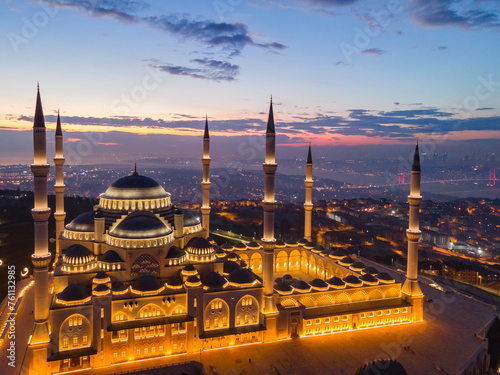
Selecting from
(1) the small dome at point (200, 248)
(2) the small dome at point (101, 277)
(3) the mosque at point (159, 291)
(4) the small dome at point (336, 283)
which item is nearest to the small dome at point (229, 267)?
(3) the mosque at point (159, 291)

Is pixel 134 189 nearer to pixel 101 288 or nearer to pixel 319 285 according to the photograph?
pixel 101 288

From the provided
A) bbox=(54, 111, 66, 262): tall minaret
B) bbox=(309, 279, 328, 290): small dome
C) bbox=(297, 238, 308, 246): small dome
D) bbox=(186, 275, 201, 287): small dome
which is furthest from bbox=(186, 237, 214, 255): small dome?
bbox=(297, 238, 308, 246): small dome

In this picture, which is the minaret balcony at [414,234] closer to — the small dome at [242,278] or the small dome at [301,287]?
the small dome at [301,287]

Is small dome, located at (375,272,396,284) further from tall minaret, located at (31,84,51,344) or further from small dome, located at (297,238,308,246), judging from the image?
tall minaret, located at (31,84,51,344)

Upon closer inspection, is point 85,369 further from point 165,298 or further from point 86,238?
point 86,238

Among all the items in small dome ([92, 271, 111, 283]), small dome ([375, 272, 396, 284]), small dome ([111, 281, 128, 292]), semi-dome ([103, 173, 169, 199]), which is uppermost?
semi-dome ([103, 173, 169, 199])
